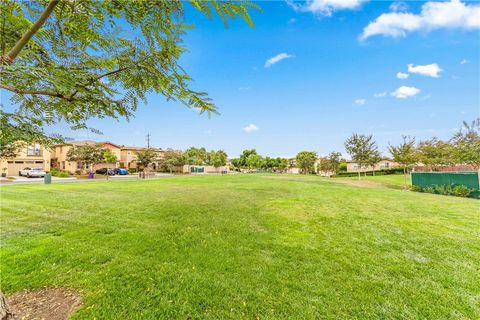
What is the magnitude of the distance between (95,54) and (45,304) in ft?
10.6

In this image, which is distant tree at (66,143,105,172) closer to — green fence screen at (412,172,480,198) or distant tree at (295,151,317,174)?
green fence screen at (412,172,480,198)

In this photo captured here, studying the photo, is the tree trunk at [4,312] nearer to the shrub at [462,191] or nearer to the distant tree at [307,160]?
the shrub at [462,191]

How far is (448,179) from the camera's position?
50.2 ft

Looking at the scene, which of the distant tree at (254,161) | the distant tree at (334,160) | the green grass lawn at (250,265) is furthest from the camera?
the distant tree at (254,161)

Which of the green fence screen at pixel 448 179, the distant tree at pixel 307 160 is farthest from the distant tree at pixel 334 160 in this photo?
the green fence screen at pixel 448 179

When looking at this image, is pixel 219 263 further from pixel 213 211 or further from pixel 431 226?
pixel 431 226

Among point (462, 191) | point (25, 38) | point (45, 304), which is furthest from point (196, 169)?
point (25, 38)

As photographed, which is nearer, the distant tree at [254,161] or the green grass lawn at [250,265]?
the green grass lawn at [250,265]

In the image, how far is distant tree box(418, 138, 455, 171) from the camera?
26047 millimetres

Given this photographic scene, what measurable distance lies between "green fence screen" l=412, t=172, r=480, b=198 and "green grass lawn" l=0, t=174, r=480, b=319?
11.1 m

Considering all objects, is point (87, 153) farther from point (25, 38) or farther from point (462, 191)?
point (462, 191)

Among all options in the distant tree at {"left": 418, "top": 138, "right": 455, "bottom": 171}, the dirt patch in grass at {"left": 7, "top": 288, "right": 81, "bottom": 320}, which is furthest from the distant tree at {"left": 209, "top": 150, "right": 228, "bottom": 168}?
the dirt patch in grass at {"left": 7, "top": 288, "right": 81, "bottom": 320}

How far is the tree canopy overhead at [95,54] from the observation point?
1.85m

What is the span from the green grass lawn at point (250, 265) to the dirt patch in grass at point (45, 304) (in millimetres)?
130
